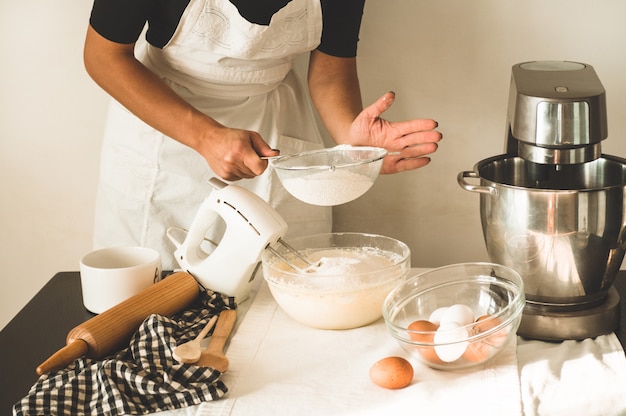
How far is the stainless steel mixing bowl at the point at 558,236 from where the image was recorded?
3.85ft

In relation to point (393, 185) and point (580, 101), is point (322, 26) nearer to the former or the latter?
point (393, 185)

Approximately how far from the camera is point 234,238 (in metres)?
1.36

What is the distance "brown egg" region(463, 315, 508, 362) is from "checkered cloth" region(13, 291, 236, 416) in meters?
0.37

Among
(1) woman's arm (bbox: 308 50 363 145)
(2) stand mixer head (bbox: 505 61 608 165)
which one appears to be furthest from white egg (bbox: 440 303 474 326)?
(1) woman's arm (bbox: 308 50 363 145)

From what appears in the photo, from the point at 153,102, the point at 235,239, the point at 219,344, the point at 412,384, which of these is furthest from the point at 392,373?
the point at 153,102

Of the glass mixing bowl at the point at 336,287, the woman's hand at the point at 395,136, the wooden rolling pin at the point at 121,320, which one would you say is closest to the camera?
the wooden rolling pin at the point at 121,320

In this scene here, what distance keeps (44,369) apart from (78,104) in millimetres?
1036

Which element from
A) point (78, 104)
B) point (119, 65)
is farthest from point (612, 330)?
point (78, 104)

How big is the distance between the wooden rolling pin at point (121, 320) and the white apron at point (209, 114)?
397mm

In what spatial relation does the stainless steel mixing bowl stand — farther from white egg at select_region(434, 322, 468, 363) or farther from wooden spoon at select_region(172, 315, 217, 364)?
wooden spoon at select_region(172, 315, 217, 364)

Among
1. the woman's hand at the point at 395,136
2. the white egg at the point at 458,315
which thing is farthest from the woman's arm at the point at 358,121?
the white egg at the point at 458,315

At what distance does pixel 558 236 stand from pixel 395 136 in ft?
1.27

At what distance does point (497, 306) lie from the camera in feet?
4.09

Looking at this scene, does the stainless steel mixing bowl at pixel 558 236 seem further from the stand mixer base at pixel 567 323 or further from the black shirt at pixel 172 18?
the black shirt at pixel 172 18
